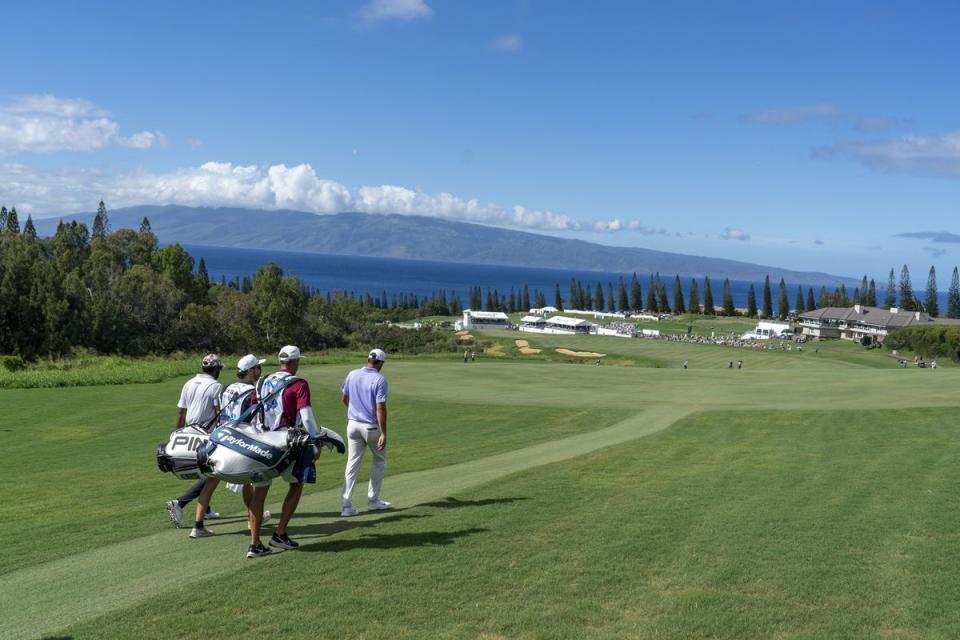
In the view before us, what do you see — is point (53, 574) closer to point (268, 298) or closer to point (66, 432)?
point (66, 432)

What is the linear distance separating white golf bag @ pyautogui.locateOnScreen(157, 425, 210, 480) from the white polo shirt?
1.31m

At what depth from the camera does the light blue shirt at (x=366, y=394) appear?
436 inches

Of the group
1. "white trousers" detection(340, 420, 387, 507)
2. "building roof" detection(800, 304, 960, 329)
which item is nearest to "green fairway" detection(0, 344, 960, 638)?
"white trousers" detection(340, 420, 387, 507)

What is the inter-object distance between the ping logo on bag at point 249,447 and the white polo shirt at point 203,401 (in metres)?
2.47

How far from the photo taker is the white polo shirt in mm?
10672

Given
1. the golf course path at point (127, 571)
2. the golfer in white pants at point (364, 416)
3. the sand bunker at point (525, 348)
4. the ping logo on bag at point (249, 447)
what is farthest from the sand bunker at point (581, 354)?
the ping logo on bag at point (249, 447)

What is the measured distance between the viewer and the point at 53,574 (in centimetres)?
855

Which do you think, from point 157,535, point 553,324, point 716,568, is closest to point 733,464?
point 716,568

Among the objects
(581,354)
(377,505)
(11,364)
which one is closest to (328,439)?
(377,505)

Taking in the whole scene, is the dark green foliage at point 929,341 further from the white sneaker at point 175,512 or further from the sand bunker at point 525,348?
the white sneaker at point 175,512

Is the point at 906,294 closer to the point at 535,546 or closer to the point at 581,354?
the point at 581,354

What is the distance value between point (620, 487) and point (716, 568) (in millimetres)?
4763

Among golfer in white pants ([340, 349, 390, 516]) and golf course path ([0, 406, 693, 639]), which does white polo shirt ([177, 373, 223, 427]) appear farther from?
golfer in white pants ([340, 349, 390, 516])

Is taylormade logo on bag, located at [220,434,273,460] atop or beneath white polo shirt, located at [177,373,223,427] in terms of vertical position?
beneath
